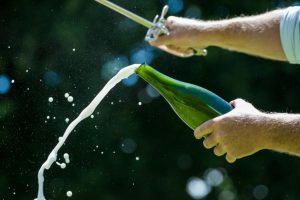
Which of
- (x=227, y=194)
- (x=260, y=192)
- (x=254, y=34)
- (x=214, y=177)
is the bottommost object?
(x=227, y=194)

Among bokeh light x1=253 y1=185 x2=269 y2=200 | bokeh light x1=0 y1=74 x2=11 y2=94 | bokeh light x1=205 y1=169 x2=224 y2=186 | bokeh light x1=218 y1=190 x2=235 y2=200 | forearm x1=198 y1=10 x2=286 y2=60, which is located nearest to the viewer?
forearm x1=198 y1=10 x2=286 y2=60

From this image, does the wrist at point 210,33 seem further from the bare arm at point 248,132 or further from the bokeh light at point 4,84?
the bokeh light at point 4,84

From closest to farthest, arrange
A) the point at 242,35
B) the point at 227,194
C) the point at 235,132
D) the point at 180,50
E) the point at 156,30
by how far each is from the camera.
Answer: the point at 235,132, the point at 156,30, the point at 180,50, the point at 242,35, the point at 227,194

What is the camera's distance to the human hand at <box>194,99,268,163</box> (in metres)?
3.47

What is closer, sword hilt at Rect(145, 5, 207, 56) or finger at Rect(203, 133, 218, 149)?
finger at Rect(203, 133, 218, 149)

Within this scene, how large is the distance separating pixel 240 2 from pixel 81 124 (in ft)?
7.23

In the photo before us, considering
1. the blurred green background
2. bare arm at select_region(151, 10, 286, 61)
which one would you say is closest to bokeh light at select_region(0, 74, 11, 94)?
the blurred green background

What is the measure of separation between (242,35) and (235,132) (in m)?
0.79

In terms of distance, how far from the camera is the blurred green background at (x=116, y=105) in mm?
7605

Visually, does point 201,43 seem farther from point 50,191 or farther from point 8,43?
point 8,43

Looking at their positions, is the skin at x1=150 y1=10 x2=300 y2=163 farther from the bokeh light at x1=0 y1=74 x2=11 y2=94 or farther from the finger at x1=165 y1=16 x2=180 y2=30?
the bokeh light at x1=0 y1=74 x2=11 y2=94

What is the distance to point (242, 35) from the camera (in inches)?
163

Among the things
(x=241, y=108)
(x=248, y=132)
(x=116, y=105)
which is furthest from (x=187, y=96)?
(x=116, y=105)

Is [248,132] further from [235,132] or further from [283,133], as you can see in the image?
[283,133]
